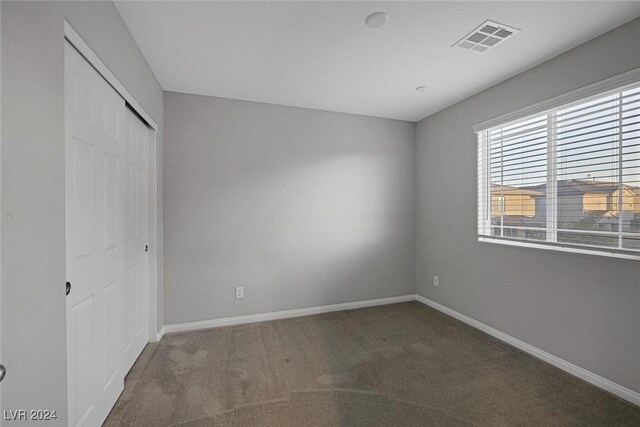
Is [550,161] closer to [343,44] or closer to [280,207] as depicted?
[343,44]

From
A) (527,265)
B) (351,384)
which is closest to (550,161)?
(527,265)

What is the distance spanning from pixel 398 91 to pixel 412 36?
95 centimetres

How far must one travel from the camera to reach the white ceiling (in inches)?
67.9

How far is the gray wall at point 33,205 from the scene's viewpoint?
3.02 feet

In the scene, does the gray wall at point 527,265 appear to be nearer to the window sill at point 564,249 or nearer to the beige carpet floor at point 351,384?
the window sill at point 564,249

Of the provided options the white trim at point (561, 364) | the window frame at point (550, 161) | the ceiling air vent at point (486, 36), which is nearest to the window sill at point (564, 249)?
the window frame at point (550, 161)

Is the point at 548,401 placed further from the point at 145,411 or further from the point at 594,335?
the point at 145,411

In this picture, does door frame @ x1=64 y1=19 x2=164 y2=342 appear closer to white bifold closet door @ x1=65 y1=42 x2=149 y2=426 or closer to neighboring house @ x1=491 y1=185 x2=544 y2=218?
white bifold closet door @ x1=65 y1=42 x2=149 y2=426

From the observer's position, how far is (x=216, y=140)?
3.01 meters

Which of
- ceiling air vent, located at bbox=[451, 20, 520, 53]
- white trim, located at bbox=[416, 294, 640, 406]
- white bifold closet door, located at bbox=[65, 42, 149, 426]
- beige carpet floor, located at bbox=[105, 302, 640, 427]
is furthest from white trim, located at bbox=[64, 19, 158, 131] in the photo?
white trim, located at bbox=[416, 294, 640, 406]

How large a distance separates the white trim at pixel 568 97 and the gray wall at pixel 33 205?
3250 millimetres

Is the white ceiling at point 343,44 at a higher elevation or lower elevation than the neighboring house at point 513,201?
higher

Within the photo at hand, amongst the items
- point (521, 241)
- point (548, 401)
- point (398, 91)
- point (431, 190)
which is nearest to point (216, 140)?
point (398, 91)

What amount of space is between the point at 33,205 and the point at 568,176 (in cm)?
338
